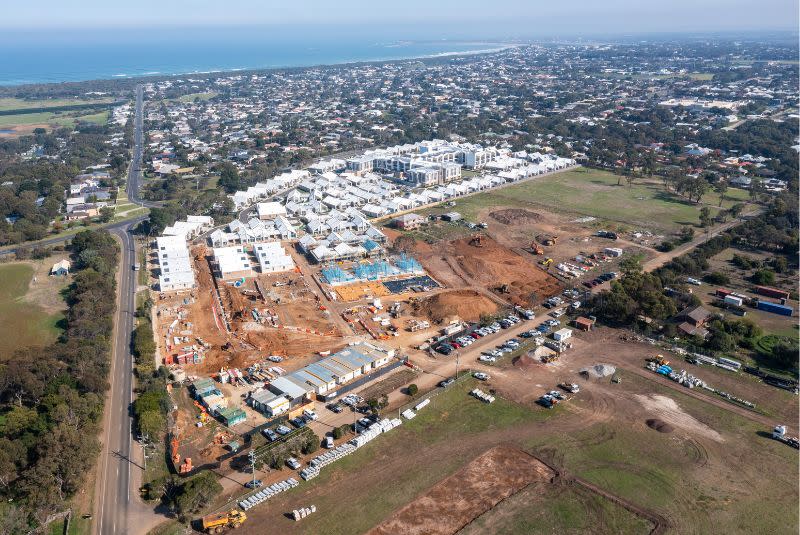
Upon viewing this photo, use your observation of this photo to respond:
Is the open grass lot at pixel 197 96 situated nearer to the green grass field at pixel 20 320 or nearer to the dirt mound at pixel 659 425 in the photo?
the green grass field at pixel 20 320

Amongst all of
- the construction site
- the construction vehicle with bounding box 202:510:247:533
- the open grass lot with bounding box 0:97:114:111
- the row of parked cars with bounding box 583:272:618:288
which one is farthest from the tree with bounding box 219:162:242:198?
the open grass lot with bounding box 0:97:114:111

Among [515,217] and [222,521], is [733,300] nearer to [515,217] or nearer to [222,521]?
[515,217]

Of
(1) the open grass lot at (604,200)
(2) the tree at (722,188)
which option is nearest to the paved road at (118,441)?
(1) the open grass lot at (604,200)

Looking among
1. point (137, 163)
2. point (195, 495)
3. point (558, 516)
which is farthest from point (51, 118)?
point (558, 516)

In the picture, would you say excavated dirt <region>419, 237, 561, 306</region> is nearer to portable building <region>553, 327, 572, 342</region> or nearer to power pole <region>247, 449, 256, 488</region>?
portable building <region>553, 327, 572, 342</region>

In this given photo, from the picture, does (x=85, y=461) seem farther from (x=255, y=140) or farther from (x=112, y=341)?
(x=255, y=140)

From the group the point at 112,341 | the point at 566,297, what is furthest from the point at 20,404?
the point at 566,297
